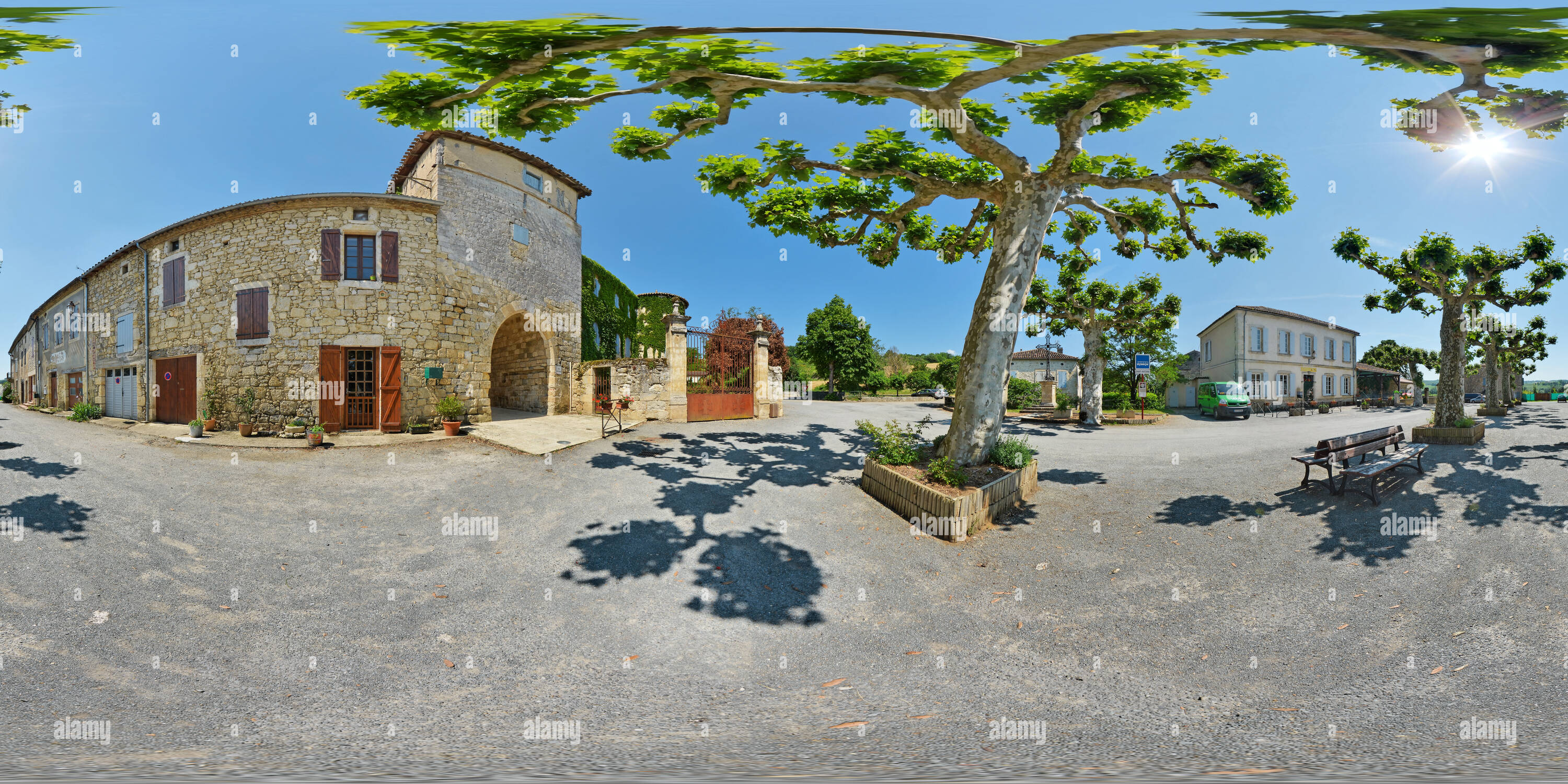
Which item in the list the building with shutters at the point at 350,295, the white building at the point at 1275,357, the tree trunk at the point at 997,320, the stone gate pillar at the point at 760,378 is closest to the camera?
the tree trunk at the point at 997,320

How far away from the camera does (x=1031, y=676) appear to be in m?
3.73

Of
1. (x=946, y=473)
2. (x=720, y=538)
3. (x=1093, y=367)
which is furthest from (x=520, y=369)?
(x=1093, y=367)

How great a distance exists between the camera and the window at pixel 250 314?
13430 mm

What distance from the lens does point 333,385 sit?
1337cm

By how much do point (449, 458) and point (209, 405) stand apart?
9388 mm

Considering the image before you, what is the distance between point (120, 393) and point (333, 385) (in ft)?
38.7

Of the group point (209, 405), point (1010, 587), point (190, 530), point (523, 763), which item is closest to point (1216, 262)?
point (1010, 587)

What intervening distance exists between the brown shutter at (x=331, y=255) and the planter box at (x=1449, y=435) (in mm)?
24383

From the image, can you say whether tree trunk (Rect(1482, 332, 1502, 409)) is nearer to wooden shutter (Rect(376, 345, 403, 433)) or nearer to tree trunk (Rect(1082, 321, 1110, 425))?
tree trunk (Rect(1082, 321, 1110, 425))

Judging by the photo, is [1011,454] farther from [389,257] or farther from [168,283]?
[168,283]

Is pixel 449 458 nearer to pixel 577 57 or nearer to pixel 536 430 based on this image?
pixel 536 430

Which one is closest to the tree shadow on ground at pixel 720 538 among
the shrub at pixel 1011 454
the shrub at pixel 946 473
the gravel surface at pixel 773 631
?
the gravel surface at pixel 773 631

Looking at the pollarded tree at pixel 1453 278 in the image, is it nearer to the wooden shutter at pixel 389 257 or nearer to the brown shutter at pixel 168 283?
the wooden shutter at pixel 389 257

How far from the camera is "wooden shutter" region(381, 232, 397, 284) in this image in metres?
13.5
